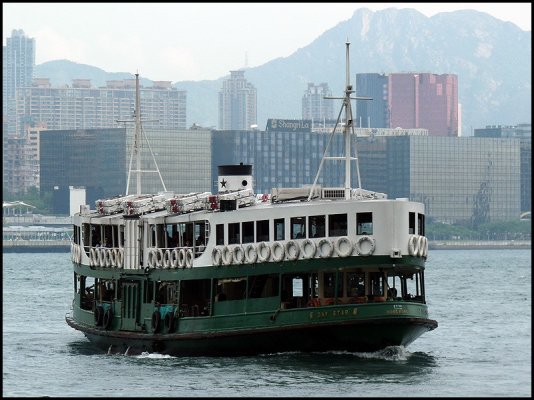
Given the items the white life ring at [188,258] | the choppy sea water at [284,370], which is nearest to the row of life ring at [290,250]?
the white life ring at [188,258]

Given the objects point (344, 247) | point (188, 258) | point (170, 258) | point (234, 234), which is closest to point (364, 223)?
point (344, 247)

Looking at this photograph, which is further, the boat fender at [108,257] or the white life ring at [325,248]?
the boat fender at [108,257]

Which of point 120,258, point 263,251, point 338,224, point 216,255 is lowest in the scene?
point 120,258

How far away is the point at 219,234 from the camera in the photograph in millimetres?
52719

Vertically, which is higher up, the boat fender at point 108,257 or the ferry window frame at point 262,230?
the ferry window frame at point 262,230

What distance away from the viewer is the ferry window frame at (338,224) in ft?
164

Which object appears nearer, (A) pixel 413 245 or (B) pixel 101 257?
(A) pixel 413 245

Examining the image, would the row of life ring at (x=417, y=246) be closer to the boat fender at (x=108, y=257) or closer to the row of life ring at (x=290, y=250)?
the row of life ring at (x=290, y=250)

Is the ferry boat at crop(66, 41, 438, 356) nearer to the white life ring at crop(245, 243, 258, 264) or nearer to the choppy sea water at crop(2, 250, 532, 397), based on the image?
the white life ring at crop(245, 243, 258, 264)

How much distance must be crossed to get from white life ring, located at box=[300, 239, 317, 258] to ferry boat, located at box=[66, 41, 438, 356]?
27mm

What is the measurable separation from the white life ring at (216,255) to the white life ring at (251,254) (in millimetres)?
1149

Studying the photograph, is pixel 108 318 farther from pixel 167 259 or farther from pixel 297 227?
pixel 297 227

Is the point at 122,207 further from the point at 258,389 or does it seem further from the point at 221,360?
the point at 258,389

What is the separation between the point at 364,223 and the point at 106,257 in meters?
10.4
